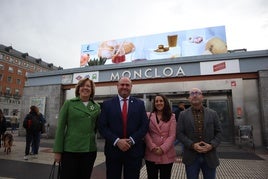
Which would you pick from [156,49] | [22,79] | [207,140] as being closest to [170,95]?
[207,140]

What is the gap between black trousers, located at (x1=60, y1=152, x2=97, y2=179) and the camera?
2450 mm

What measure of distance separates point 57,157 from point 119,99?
1105mm

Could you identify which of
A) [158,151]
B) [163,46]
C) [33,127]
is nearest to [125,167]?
[158,151]

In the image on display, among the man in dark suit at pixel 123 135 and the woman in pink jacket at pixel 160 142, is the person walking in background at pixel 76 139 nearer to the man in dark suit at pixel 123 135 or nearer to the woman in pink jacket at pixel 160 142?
the man in dark suit at pixel 123 135

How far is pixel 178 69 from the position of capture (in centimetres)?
1108

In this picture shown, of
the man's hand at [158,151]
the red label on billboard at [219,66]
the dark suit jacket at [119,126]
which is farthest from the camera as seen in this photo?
the red label on billboard at [219,66]

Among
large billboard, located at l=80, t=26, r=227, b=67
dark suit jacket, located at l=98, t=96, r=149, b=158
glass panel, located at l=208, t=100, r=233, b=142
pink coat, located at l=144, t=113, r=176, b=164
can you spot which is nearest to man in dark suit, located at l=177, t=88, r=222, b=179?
pink coat, located at l=144, t=113, r=176, b=164

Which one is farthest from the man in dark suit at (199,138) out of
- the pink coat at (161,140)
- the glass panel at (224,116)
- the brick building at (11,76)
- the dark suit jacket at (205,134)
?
the brick building at (11,76)

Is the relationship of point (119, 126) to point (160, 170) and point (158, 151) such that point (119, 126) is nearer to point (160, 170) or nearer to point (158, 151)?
point (158, 151)

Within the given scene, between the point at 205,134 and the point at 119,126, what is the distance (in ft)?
3.84

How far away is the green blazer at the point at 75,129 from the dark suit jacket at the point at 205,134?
1.25m

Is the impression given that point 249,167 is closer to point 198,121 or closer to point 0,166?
point 198,121

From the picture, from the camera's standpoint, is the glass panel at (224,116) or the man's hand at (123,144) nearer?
the man's hand at (123,144)

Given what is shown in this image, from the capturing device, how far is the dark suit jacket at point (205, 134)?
256 cm
